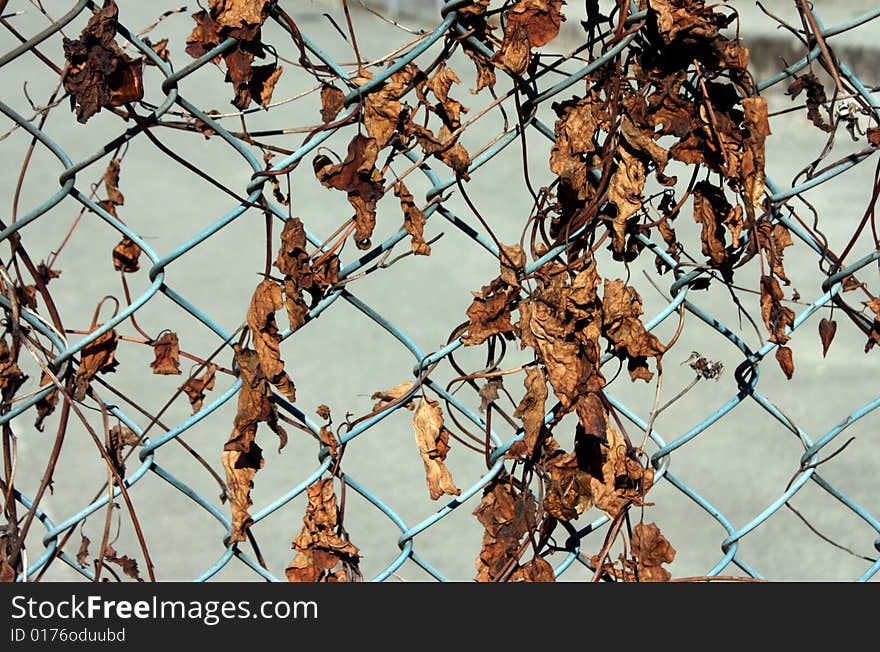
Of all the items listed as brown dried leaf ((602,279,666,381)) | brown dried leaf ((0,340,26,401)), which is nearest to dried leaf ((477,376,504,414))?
brown dried leaf ((602,279,666,381))

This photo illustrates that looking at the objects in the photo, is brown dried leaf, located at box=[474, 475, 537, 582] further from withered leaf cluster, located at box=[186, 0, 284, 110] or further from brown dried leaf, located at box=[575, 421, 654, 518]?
withered leaf cluster, located at box=[186, 0, 284, 110]

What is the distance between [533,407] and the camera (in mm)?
1120

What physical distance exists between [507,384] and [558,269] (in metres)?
1.79

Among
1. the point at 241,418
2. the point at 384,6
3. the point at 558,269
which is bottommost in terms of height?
the point at 241,418

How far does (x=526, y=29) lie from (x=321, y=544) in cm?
62

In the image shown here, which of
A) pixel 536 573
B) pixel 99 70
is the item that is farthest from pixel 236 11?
pixel 536 573

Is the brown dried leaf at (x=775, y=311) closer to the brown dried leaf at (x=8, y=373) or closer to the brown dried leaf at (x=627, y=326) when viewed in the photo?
the brown dried leaf at (x=627, y=326)

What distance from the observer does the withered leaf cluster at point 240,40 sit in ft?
3.03

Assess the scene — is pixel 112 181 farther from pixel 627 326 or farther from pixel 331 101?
pixel 627 326

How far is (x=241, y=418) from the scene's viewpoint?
3.53 ft
